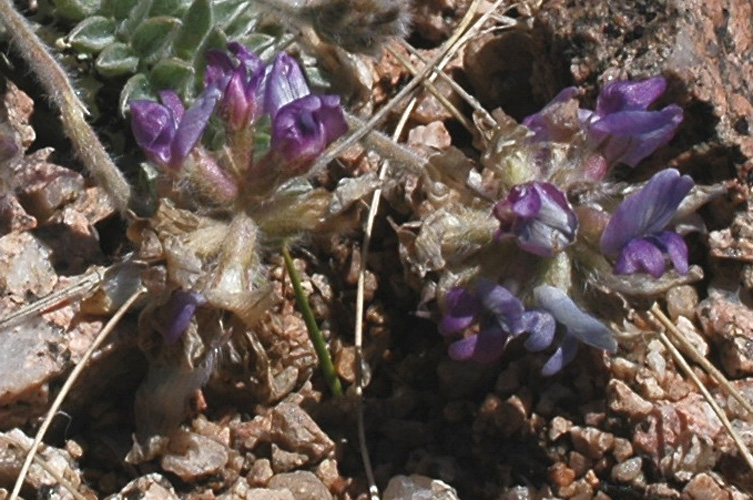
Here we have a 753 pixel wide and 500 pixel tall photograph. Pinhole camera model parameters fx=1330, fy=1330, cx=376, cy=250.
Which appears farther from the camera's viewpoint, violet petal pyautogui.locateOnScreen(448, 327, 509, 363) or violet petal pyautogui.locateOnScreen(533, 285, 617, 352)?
violet petal pyautogui.locateOnScreen(448, 327, 509, 363)

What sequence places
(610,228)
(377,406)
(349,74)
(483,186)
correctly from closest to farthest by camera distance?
(610,228), (483,186), (377,406), (349,74)

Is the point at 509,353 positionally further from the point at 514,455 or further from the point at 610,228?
the point at 610,228

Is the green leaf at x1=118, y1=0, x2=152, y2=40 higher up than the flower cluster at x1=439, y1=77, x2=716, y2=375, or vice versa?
the green leaf at x1=118, y1=0, x2=152, y2=40

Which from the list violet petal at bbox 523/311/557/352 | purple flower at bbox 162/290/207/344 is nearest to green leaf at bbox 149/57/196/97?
purple flower at bbox 162/290/207/344

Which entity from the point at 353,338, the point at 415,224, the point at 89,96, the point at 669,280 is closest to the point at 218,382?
the point at 353,338

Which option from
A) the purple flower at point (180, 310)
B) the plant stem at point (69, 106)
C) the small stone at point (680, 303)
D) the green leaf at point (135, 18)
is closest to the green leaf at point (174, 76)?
the green leaf at point (135, 18)

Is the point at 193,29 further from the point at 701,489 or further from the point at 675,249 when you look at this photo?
the point at 701,489

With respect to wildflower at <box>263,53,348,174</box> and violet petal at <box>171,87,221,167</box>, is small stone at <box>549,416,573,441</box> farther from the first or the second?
violet petal at <box>171,87,221,167</box>
